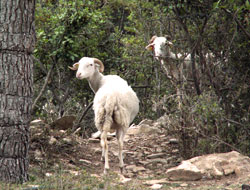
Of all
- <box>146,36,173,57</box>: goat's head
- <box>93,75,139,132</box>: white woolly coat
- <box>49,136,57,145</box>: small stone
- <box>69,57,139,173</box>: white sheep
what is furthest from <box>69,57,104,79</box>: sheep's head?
<box>146,36,173,57</box>: goat's head

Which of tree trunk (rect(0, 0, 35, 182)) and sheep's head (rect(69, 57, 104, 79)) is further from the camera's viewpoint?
Answer: sheep's head (rect(69, 57, 104, 79))

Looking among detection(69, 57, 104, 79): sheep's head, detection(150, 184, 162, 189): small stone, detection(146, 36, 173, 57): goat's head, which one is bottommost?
detection(150, 184, 162, 189): small stone

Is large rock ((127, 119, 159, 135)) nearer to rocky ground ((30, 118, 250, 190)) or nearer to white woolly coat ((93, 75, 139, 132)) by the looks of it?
rocky ground ((30, 118, 250, 190))

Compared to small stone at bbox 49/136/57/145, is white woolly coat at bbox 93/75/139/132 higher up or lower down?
higher up

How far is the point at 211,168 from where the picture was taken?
632cm

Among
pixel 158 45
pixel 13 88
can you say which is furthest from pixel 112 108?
pixel 158 45

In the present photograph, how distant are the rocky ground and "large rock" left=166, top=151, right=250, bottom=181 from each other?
11cm

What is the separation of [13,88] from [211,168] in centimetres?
329

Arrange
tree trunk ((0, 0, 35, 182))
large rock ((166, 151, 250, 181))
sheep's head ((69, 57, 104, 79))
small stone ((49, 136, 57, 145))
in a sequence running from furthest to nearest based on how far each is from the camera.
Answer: sheep's head ((69, 57, 104, 79)) → small stone ((49, 136, 57, 145)) → large rock ((166, 151, 250, 181)) → tree trunk ((0, 0, 35, 182))

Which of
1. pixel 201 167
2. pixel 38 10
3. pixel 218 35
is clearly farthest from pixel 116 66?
pixel 201 167

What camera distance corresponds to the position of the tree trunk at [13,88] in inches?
193

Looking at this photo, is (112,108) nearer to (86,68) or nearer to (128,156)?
(86,68)

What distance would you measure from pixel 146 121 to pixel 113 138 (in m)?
1.23

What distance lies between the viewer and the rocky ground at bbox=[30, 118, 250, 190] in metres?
6.08
